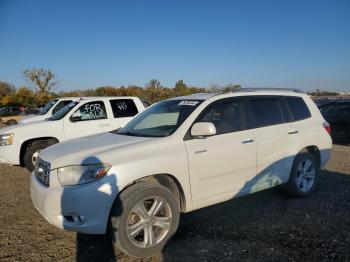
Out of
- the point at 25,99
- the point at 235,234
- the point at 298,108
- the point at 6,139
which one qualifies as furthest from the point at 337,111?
the point at 25,99

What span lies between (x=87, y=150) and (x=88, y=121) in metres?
4.88

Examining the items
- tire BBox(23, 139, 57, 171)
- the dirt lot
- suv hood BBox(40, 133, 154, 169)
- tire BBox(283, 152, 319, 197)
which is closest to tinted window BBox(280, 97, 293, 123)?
tire BBox(283, 152, 319, 197)

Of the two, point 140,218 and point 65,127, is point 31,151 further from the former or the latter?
point 140,218

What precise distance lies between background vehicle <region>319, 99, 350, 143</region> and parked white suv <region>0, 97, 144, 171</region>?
6.46m

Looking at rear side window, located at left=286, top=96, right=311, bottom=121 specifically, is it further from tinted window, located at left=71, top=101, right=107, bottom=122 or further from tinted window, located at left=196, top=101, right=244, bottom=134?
tinted window, located at left=71, top=101, right=107, bottom=122

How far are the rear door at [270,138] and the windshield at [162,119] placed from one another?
977 millimetres

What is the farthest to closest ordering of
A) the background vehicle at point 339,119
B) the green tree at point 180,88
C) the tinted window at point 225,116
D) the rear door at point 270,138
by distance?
the green tree at point 180,88, the background vehicle at point 339,119, the rear door at point 270,138, the tinted window at point 225,116

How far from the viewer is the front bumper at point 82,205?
3242mm

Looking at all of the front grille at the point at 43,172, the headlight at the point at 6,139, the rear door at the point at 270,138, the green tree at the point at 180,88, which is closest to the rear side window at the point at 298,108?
the rear door at the point at 270,138

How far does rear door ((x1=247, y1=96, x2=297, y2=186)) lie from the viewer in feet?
15.0

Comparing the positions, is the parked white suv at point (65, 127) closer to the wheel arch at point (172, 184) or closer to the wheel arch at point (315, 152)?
the wheel arch at point (172, 184)

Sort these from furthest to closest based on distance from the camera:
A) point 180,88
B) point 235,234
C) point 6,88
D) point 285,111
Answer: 1. point 6,88
2. point 180,88
3. point 285,111
4. point 235,234

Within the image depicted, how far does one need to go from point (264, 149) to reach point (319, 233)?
4.18 ft

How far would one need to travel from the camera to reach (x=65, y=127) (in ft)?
26.2
